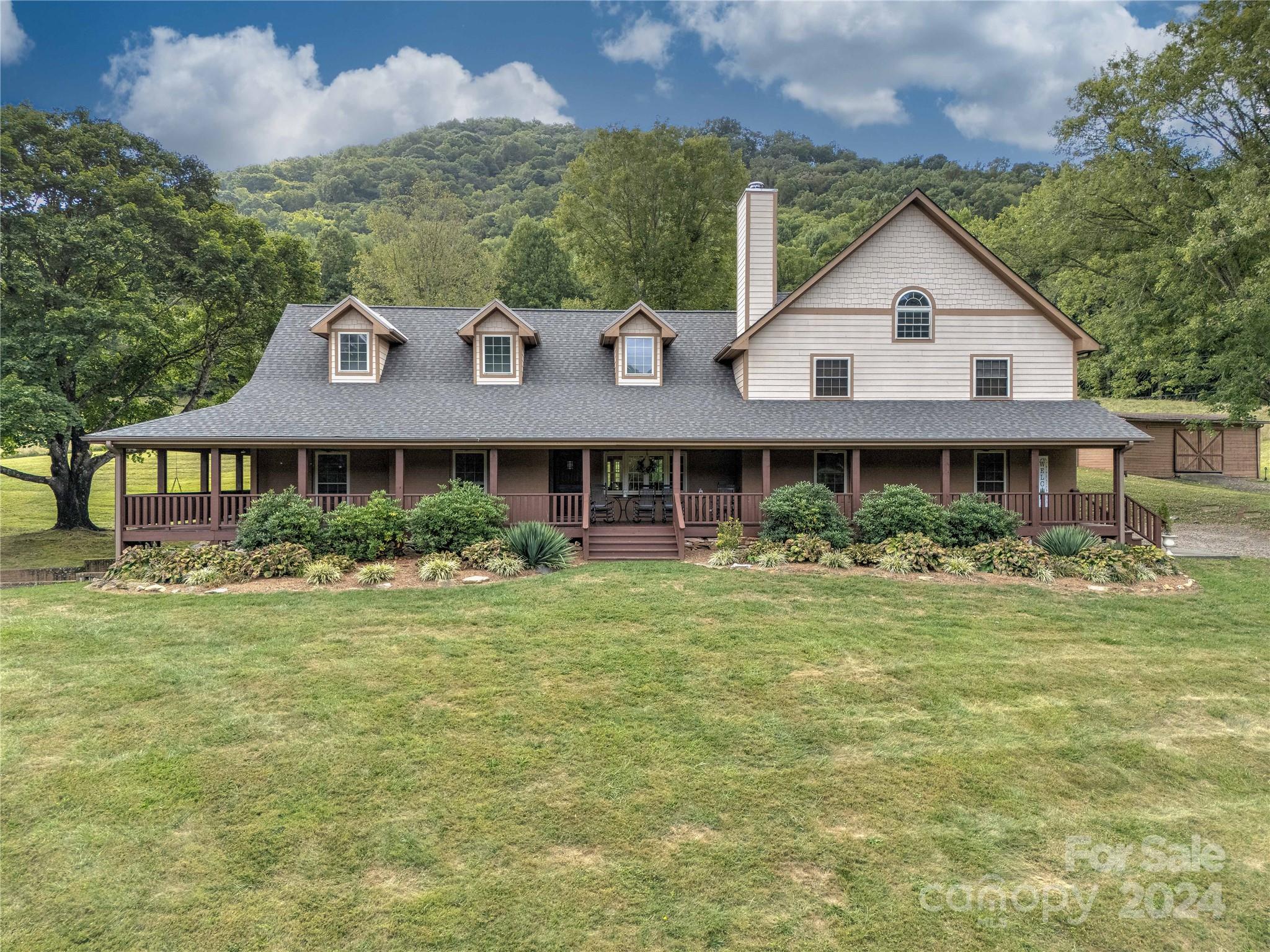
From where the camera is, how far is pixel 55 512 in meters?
25.8

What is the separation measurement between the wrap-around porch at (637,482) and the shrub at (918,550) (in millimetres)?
1919

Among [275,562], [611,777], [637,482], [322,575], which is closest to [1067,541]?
[637,482]

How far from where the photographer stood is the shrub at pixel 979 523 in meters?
13.9

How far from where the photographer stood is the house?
14.8m

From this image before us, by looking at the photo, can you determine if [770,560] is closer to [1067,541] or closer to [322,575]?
[1067,541]

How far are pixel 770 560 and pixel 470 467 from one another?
8193mm

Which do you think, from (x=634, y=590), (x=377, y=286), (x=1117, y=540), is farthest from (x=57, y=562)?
(x=1117, y=540)

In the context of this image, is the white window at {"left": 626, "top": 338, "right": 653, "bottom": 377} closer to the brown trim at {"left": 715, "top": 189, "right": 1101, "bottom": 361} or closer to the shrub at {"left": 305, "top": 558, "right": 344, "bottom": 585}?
the brown trim at {"left": 715, "top": 189, "right": 1101, "bottom": 361}

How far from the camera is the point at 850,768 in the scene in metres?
5.56

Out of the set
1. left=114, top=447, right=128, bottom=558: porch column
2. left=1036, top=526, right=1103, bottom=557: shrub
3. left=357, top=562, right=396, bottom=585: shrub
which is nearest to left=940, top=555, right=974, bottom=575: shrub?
left=1036, top=526, right=1103, bottom=557: shrub

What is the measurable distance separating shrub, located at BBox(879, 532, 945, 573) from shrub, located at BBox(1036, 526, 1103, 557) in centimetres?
216

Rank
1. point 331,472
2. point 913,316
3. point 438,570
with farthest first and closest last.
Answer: point 913,316 < point 331,472 < point 438,570

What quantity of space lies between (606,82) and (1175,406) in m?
40.5

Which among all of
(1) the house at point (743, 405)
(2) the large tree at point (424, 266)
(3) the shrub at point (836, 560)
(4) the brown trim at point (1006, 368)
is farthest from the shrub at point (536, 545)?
(2) the large tree at point (424, 266)
